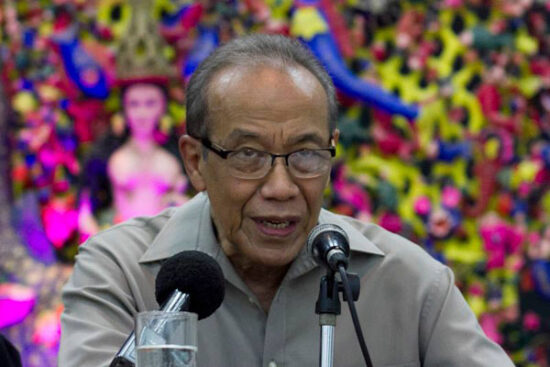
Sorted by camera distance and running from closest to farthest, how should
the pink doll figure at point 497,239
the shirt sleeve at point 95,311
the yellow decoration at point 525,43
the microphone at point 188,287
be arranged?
the microphone at point 188,287, the shirt sleeve at point 95,311, the pink doll figure at point 497,239, the yellow decoration at point 525,43

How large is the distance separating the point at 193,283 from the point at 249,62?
2.93 feet

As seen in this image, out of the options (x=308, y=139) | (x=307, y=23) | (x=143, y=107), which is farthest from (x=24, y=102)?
(x=308, y=139)

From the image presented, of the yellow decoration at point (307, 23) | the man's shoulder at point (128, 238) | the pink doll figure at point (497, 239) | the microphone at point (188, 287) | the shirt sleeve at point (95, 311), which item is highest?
the yellow decoration at point (307, 23)

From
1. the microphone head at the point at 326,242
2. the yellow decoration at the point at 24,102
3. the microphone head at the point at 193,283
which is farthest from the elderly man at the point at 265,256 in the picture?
the yellow decoration at the point at 24,102

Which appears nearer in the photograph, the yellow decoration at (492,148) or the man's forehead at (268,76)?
the man's forehead at (268,76)

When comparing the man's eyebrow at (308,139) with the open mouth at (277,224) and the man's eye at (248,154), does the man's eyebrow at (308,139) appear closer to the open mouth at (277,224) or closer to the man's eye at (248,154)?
the man's eye at (248,154)

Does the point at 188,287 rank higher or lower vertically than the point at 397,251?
higher

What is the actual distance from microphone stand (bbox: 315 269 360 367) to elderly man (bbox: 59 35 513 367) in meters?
0.52

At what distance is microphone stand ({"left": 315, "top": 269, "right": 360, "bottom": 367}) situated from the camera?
2.31 meters

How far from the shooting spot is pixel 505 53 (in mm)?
5098

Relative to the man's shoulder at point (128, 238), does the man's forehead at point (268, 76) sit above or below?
above

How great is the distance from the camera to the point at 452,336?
3.06 meters

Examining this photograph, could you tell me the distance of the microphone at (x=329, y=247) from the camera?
2408mm

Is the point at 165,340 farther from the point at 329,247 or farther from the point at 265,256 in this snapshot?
the point at 265,256
